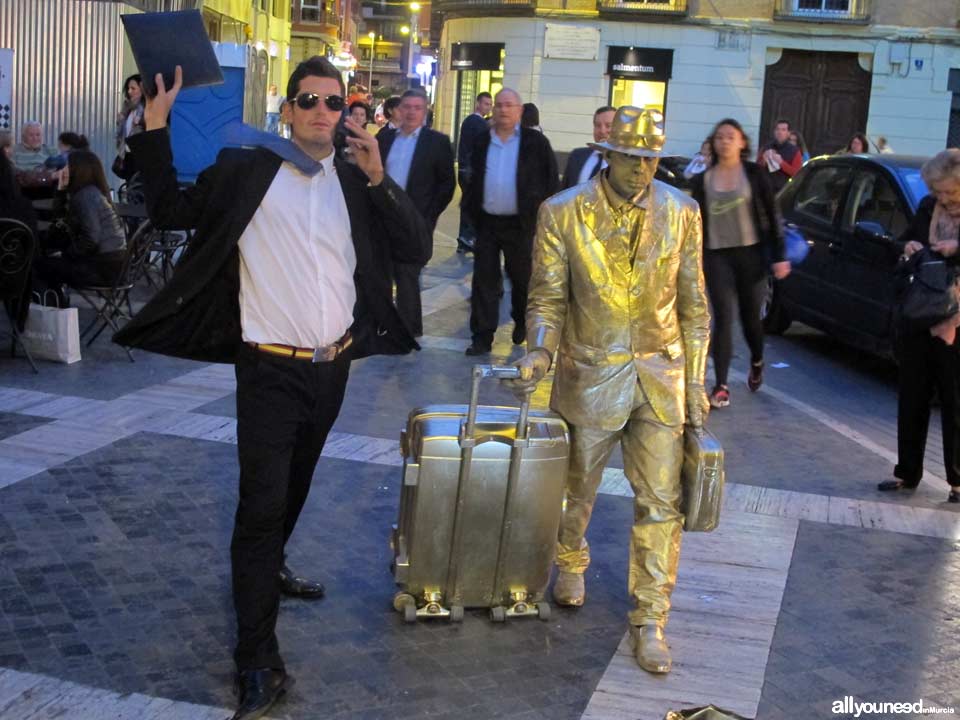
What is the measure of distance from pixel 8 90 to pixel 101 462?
814 centimetres

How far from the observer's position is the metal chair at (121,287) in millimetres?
9141

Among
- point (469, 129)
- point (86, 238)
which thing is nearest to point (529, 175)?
point (86, 238)

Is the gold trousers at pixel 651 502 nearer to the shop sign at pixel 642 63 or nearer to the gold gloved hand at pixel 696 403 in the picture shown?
the gold gloved hand at pixel 696 403

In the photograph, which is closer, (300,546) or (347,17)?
(300,546)

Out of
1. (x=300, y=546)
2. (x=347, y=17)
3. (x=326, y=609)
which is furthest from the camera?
(x=347, y=17)

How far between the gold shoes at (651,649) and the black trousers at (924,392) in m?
2.77

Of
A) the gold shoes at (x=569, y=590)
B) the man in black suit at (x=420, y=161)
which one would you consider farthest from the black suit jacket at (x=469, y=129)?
the gold shoes at (x=569, y=590)

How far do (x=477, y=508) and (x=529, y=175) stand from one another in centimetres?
552

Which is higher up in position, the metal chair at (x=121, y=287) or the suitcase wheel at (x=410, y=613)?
the metal chair at (x=121, y=287)

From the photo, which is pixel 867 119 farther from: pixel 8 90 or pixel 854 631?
pixel 854 631

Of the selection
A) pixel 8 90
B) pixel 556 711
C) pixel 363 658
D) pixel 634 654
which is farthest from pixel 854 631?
pixel 8 90

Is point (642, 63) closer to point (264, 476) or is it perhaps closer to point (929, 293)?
point (929, 293)

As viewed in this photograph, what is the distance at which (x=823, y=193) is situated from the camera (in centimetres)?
1112

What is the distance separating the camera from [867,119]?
32688 millimetres
